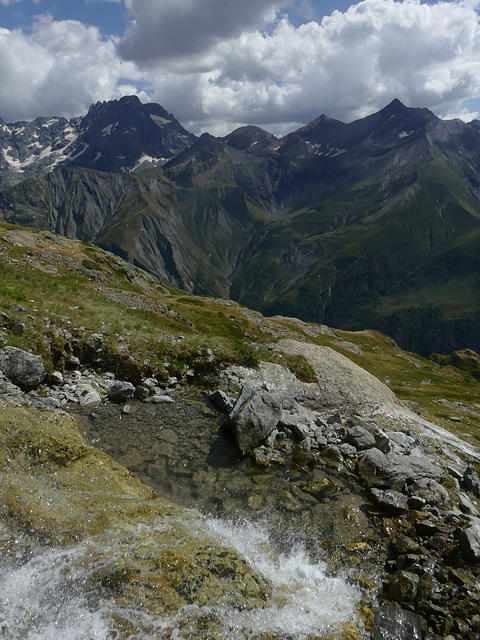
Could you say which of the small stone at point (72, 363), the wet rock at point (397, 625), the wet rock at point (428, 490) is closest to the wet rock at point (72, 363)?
the small stone at point (72, 363)

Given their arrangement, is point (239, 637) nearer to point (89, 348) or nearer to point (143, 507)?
point (143, 507)

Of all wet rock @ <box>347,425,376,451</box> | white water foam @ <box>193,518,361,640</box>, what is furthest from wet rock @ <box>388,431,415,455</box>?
white water foam @ <box>193,518,361,640</box>

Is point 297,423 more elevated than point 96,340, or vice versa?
point 96,340

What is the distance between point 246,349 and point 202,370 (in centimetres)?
628

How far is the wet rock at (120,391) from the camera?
2277 centimetres

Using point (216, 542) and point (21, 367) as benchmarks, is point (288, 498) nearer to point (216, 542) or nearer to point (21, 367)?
point (216, 542)

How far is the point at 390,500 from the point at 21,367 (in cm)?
2262

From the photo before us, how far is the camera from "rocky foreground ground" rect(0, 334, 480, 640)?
34.7 feet

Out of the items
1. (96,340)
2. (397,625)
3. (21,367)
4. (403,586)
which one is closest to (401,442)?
(403,586)

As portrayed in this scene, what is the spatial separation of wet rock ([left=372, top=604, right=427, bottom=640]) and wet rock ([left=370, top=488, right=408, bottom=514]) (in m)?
4.86

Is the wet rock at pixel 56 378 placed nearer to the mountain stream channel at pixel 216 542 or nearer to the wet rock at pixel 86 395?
the wet rock at pixel 86 395

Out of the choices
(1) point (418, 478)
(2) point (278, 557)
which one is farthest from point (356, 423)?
(2) point (278, 557)

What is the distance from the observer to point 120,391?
22.9 meters

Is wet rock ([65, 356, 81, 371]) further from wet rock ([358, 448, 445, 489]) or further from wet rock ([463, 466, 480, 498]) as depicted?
wet rock ([463, 466, 480, 498])
